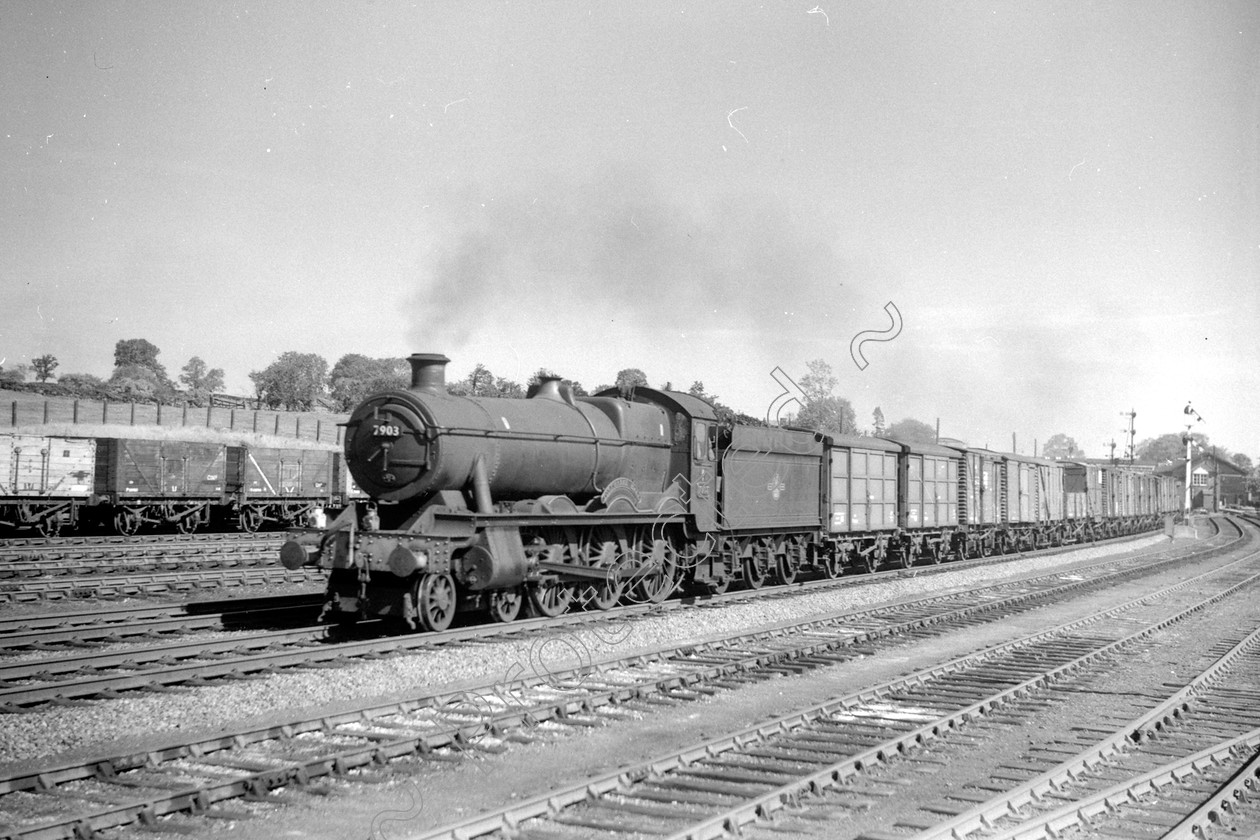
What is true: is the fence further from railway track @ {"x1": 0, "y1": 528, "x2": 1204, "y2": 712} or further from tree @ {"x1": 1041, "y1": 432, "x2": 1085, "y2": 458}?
tree @ {"x1": 1041, "y1": 432, "x2": 1085, "y2": 458}

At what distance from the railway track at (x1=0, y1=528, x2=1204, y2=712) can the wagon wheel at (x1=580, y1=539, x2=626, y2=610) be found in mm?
272

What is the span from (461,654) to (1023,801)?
6295mm

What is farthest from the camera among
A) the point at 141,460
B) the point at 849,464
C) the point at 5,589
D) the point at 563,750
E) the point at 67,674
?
the point at 141,460

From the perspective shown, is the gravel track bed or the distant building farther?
the distant building

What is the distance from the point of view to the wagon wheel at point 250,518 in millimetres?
33156

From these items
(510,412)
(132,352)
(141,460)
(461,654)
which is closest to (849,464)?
(510,412)

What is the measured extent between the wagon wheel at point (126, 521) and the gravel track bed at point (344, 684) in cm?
2244

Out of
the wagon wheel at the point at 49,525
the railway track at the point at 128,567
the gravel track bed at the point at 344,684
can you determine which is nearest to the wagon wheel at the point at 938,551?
the gravel track bed at the point at 344,684

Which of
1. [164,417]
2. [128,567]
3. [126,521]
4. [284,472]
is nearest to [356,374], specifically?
[164,417]

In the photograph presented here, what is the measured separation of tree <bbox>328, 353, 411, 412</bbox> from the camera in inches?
2990

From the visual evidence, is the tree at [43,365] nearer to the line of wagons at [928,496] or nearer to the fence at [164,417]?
the fence at [164,417]

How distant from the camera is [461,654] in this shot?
10617 mm

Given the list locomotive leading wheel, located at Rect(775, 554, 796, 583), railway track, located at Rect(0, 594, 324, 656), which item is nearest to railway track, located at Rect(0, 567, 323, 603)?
railway track, located at Rect(0, 594, 324, 656)

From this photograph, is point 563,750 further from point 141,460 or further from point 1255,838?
point 141,460
